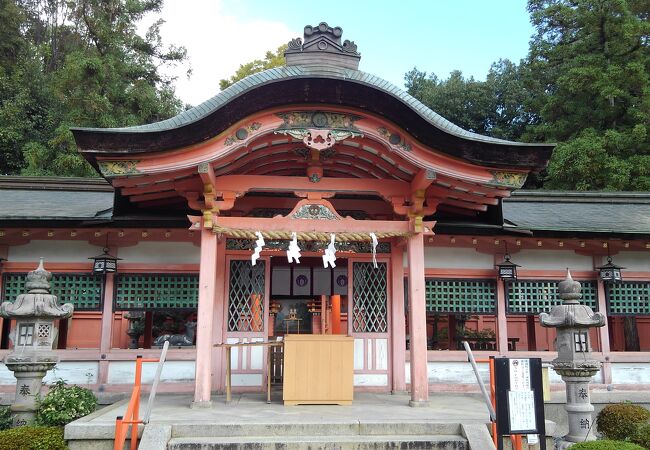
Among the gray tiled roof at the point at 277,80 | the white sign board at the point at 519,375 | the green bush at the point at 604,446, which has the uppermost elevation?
the gray tiled roof at the point at 277,80

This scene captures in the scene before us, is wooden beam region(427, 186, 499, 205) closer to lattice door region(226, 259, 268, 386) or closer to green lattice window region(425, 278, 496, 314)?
green lattice window region(425, 278, 496, 314)

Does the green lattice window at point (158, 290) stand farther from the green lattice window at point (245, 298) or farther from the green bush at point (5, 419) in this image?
the green bush at point (5, 419)

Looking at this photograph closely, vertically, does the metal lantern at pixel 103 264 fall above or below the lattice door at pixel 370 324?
above

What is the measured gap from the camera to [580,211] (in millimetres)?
12133

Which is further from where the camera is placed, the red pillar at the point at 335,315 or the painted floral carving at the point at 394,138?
the red pillar at the point at 335,315

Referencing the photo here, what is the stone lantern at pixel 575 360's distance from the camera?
641 cm

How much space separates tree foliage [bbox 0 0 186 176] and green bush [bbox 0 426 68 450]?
17.4 meters

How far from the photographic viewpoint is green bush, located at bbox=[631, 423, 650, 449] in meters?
6.80

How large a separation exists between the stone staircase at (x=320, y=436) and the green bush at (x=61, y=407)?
1.46 m

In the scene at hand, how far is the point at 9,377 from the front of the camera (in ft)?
29.5

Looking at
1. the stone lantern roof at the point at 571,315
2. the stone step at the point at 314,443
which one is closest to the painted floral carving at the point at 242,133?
the stone step at the point at 314,443

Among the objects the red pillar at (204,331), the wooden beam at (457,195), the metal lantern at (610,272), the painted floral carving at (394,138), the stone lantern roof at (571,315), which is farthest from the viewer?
the metal lantern at (610,272)

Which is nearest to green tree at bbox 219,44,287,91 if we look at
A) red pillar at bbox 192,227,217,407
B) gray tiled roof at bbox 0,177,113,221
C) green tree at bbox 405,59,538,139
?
green tree at bbox 405,59,538,139

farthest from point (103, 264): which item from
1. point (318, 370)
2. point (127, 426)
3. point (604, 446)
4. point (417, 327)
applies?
point (604, 446)
